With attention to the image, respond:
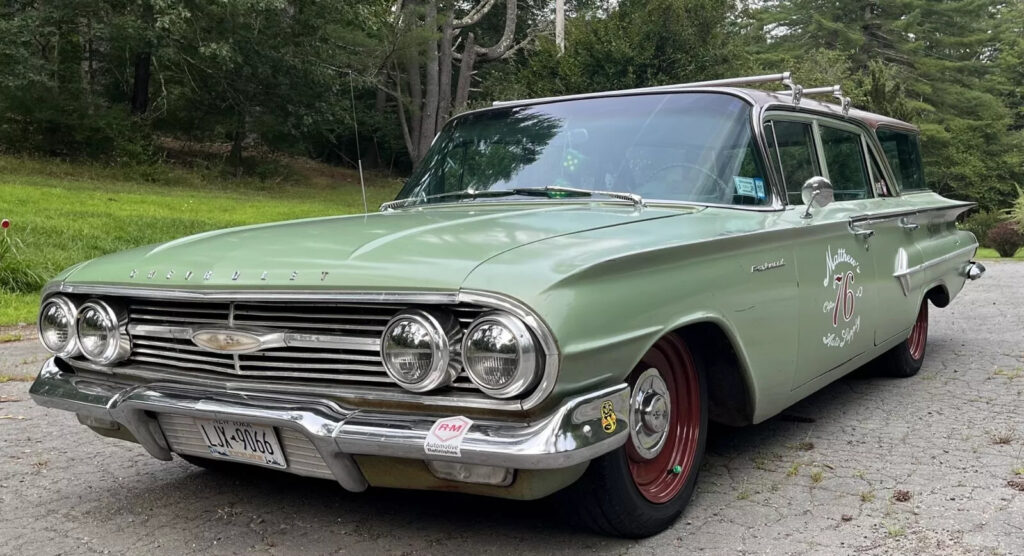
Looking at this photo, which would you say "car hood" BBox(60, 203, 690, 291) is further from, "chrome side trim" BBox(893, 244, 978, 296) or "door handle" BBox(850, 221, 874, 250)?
"chrome side trim" BBox(893, 244, 978, 296)

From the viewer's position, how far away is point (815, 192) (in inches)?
151

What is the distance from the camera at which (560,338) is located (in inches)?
94.7

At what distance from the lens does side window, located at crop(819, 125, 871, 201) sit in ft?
15.2

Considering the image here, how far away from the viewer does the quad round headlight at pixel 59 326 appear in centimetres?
320

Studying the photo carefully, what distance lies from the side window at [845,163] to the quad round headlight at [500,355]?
2.69 metres

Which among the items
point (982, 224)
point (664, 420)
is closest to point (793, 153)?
point (664, 420)

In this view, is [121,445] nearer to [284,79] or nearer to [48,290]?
[48,290]

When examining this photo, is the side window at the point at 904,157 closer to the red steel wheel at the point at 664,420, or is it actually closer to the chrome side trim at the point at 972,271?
the chrome side trim at the point at 972,271

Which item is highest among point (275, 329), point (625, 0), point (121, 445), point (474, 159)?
point (625, 0)

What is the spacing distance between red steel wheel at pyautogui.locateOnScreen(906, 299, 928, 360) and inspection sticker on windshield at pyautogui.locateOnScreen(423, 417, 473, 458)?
411 cm

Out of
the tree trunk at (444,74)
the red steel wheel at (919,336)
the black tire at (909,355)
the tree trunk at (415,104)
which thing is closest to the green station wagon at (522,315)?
the black tire at (909,355)

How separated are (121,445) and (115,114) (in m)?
21.6

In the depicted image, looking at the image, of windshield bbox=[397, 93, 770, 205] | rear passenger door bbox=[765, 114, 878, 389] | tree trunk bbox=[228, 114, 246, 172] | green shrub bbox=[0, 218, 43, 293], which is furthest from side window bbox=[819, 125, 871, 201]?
tree trunk bbox=[228, 114, 246, 172]

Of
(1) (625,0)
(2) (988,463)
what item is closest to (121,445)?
(2) (988,463)
